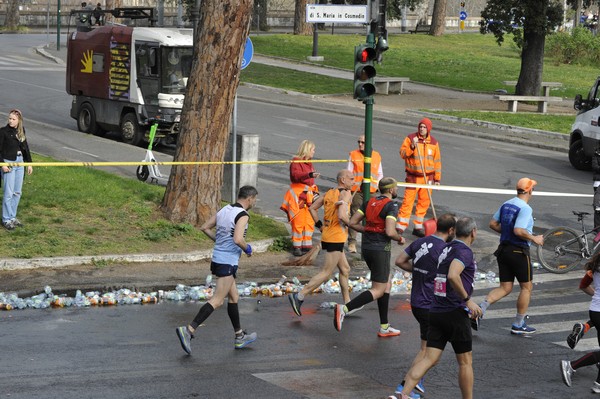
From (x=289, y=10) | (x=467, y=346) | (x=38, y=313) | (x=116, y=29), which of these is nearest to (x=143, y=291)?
(x=38, y=313)

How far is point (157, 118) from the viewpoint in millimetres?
25312

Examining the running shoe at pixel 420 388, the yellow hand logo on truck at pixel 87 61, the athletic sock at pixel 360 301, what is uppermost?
the yellow hand logo on truck at pixel 87 61

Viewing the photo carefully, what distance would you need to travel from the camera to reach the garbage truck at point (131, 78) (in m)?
25.5

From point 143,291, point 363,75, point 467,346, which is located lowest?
point 143,291

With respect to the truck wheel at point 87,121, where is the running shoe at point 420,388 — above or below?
below

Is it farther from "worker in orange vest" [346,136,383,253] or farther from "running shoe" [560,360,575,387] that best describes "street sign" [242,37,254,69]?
"running shoe" [560,360,575,387]

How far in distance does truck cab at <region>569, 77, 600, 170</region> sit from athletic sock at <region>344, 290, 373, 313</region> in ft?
46.9

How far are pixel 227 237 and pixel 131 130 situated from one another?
15.9 meters

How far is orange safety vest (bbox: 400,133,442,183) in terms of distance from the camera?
1661 cm

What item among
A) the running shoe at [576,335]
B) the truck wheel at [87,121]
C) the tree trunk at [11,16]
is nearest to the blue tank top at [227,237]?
the running shoe at [576,335]

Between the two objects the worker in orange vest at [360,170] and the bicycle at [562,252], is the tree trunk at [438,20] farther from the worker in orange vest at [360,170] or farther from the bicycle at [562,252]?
the bicycle at [562,252]

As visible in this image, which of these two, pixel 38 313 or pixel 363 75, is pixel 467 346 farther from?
pixel 363 75

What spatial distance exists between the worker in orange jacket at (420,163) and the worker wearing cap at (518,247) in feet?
15.4

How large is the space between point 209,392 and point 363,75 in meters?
7.04
